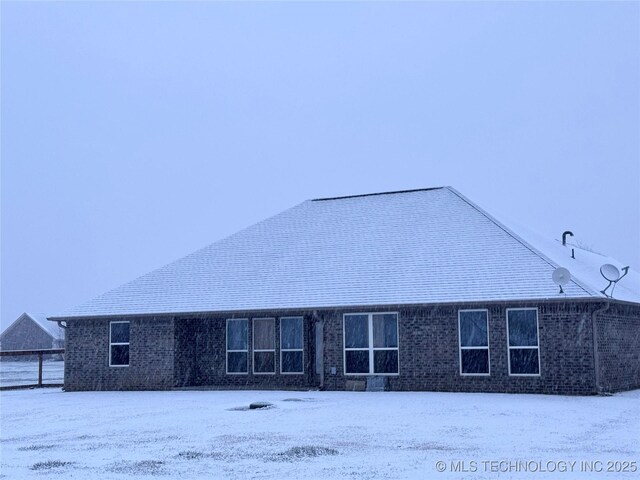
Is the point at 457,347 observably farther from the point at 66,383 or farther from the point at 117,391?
the point at 66,383

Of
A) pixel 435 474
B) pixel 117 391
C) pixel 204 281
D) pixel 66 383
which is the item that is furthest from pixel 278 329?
pixel 435 474

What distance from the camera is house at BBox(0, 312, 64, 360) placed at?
79938 millimetres

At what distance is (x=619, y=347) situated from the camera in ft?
75.8

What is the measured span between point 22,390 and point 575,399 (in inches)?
738

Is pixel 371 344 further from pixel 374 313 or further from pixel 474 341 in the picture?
pixel 474 341

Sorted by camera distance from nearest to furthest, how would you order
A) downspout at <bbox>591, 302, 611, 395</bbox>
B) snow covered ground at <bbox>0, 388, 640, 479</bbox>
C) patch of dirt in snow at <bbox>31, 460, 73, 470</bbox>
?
snow covered ground at <bbox>0, 388, 640, 479</bbox>
patch of dirt in snow at <bbox>31, 460, 73, 470</bbox>
downspout at <bbox>591, 302, 611, 395</bbox>

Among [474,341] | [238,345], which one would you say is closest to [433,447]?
[474,341]

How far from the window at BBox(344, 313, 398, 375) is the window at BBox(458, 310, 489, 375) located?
1890 mm

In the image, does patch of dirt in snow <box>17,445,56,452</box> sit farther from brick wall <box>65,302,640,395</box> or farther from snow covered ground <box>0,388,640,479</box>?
brick wall <box>65,302,640,395</box>

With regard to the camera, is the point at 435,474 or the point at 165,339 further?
the point at 165,339

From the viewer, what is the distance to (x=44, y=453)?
12484 millimetres

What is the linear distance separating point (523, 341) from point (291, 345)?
6887 mm

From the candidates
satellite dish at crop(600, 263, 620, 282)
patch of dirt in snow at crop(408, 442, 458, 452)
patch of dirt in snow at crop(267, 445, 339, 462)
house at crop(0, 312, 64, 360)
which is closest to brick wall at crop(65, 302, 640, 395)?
satellite dish at crop(600, 263, 620, 282)

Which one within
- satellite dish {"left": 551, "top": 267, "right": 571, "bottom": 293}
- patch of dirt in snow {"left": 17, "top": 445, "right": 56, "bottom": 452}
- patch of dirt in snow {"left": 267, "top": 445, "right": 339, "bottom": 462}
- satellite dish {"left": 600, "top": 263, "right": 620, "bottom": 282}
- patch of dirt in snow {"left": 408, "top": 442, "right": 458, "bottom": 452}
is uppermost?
satellite dish {"left": 600, "top": 263, "right": 620, "bottom": 282}
